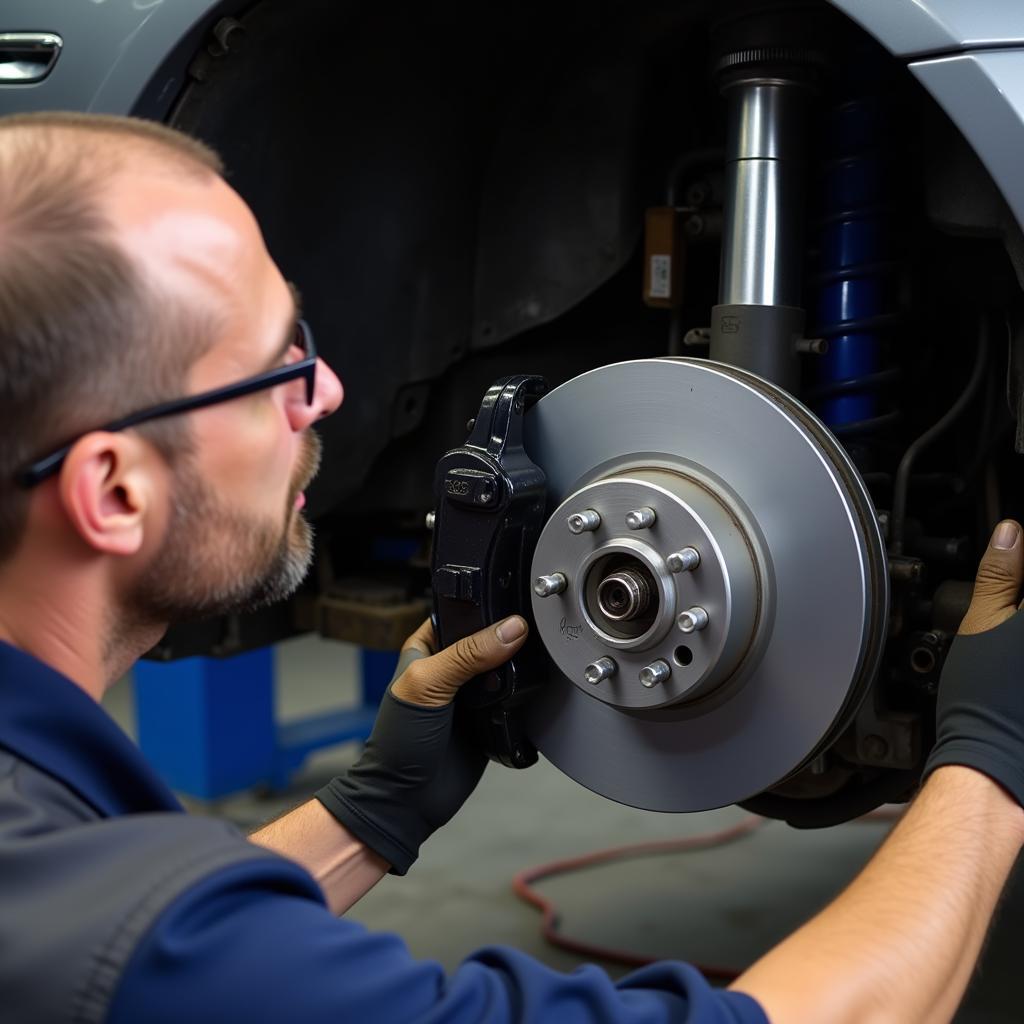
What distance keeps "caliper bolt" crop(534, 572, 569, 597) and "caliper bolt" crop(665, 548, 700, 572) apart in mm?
87

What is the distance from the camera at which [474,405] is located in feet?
4.45

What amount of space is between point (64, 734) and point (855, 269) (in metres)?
0.68

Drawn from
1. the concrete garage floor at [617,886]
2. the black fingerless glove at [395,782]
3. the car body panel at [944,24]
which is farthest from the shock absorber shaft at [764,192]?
the concrete garage floor at [617,886]

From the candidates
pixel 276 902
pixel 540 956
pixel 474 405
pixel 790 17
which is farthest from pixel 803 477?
pixel 540 956

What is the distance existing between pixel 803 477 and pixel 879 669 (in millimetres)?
180

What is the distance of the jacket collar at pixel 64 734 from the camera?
53 centimetres

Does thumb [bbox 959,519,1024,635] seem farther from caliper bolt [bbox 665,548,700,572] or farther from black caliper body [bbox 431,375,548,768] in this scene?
black caliper body [bbox 431,375,548,768]

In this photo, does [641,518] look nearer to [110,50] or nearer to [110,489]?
[110,489]

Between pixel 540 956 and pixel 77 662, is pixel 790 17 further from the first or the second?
pixel 540 956

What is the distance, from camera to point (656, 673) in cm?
82

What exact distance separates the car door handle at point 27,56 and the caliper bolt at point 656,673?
0.72 metres

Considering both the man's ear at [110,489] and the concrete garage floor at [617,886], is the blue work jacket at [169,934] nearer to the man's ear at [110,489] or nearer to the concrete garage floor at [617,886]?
the man's ear at [110,489]

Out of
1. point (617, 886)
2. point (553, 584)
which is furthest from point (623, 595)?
point (617, 886)

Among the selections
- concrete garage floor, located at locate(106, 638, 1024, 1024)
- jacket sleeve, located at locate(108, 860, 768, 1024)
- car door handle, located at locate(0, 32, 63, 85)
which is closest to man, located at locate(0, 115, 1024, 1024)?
jacket sleeve, located at locate(108, 860, 768, 1024)
